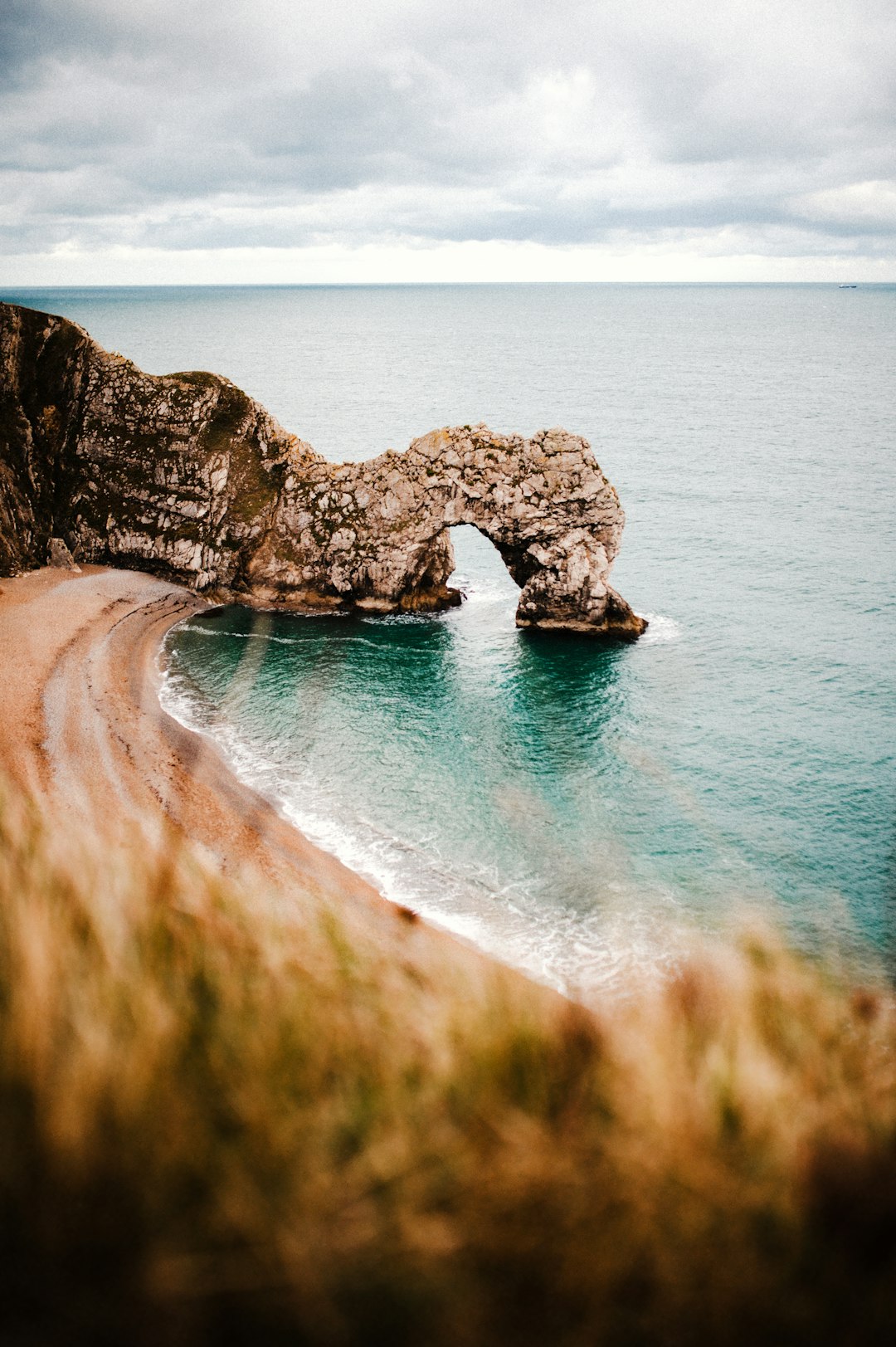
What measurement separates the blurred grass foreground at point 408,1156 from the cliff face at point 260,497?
3907cm

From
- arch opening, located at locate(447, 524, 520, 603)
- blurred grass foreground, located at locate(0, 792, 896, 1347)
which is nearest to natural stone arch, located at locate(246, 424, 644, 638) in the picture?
arch opening, located at locate(447, 524, 520, 603)

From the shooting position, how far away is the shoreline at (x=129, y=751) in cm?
2225

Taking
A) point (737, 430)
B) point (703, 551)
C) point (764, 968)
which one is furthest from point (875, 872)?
point (737, 430)

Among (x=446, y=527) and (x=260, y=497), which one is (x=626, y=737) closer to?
(x=446, y=527)

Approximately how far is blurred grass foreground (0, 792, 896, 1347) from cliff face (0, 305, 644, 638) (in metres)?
39.1

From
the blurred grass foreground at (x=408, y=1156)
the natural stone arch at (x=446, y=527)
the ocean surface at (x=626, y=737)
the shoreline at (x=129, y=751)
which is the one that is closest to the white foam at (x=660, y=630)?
the ocean surface at (x=626, y=737)

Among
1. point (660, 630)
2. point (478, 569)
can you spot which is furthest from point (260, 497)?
point (660, 630)

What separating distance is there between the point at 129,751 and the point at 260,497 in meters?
22.8

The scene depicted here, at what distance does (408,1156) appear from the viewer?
263 centimetres

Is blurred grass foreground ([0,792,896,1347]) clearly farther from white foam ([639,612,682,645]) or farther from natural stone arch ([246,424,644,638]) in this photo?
natural stone arch ([246,424,644,638])

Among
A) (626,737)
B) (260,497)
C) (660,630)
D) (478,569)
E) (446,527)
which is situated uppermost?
(260,497)

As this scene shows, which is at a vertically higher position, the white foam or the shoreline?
the white foam

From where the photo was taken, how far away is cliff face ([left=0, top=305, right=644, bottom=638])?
42062 millimetres

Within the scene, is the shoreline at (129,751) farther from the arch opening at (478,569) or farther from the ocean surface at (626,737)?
the arch opening at (478,569)
